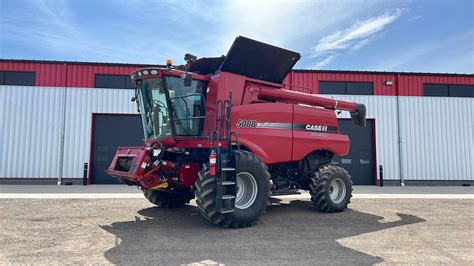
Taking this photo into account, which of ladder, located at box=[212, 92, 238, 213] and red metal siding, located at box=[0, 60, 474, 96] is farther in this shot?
red metal siding, located at box=[0, 60, 474, 96]

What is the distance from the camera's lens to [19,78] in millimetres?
16109

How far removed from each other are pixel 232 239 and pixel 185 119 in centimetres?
285

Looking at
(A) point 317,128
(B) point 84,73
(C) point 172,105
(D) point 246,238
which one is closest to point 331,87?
(A) point 317,128

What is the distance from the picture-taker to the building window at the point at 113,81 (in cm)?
1639

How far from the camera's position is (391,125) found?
57.0ft

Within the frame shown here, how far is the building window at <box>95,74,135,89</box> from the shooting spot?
16.4 metres

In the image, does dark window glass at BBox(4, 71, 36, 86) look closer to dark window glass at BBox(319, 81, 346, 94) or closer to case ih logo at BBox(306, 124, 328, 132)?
case ih logo at BBox(306, 124, 328, 132)

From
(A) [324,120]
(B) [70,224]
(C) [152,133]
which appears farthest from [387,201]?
(B) [70,224]

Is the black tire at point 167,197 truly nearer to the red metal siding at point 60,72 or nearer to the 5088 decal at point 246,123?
the 5088 decal at point 246,123

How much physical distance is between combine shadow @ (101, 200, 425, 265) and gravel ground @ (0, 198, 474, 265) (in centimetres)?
1

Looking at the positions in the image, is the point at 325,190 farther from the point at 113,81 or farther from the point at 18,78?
the point at 18,78

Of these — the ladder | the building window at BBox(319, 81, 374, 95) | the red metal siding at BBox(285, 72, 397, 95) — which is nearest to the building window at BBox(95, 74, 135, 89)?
the red metal siding at BBox(285, 72, 397, 95)

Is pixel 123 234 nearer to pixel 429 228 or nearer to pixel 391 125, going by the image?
pixel 429 228

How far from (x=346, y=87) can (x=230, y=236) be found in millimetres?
14017
